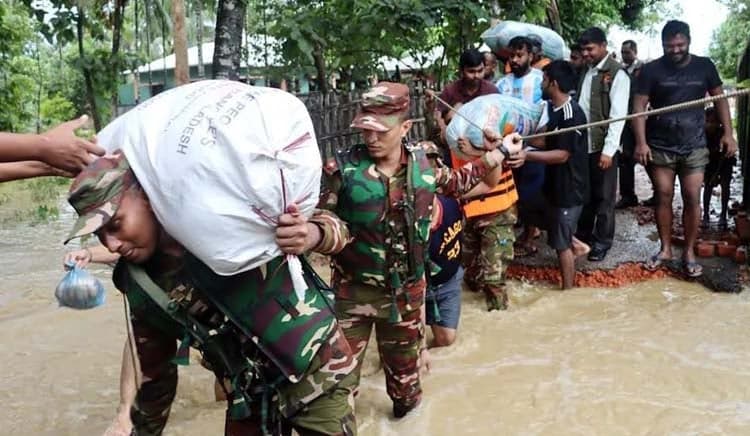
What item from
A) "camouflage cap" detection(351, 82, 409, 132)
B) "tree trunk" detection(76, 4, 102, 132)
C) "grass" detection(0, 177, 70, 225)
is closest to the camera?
"camouflage cap" detection(351, 82, 409, 132)

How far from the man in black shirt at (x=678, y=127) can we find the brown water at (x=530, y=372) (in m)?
0.58

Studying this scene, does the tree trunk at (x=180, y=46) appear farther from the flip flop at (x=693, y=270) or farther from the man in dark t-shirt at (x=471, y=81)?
the flip flop at (x=693, y=270)

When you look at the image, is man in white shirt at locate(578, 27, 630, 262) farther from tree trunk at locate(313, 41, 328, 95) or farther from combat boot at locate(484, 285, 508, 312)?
tree trunk at locate(313, 41, 328, 95)


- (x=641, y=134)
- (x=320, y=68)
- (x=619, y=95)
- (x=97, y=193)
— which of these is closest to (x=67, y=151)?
(x=97, y=193)

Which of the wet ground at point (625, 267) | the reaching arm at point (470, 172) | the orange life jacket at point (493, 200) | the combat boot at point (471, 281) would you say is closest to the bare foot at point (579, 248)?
the wet ground at point (625, 267)

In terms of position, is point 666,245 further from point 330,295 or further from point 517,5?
point 330,295

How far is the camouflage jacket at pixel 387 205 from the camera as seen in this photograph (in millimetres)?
3162

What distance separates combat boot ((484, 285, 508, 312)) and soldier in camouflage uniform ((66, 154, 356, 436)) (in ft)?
9.81

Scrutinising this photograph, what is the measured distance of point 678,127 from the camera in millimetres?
5305

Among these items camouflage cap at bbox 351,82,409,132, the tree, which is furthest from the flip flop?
the tree

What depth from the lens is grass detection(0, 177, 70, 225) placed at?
10.3 meters

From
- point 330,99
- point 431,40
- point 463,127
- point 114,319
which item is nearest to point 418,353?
point 463,127

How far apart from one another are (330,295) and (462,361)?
7.96 ft

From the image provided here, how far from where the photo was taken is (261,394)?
6.95 feet
